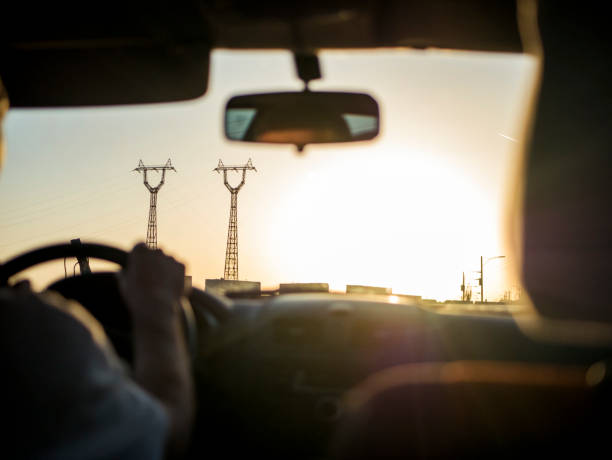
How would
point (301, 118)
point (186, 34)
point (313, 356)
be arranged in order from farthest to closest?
1. point (313, 356)
2. point (301, 118)
3. point (186, 34)

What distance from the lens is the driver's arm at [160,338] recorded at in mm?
2256

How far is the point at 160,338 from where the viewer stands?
2330mm

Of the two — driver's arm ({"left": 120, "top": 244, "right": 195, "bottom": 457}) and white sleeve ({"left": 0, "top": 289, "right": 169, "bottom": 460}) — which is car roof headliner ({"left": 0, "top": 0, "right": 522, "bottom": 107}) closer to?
driver's arm ({"left": 120, "top": 244, "right": 195, "bottom": 457})

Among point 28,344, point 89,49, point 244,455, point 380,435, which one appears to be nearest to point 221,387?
point 244,455

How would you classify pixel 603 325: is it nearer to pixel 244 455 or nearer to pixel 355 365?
pixel 355 365

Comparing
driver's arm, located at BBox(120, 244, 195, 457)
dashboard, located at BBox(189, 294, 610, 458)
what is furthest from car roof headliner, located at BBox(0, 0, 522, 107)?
dashboard, located at BBox(189, 294, 610, 458)

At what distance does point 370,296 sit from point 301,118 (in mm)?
1322

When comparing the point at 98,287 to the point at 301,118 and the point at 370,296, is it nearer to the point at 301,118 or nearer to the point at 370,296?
the point at 301,118

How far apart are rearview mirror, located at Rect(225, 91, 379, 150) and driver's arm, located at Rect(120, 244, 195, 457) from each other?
1.67m

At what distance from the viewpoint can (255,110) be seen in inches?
162

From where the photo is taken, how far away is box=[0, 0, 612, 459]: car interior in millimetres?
1530

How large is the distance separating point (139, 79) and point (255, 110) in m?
0.67

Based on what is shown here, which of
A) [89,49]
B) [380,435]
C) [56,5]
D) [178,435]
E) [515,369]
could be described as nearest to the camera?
[380,435]

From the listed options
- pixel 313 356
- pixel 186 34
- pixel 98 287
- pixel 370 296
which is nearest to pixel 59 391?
pixel 98 287
